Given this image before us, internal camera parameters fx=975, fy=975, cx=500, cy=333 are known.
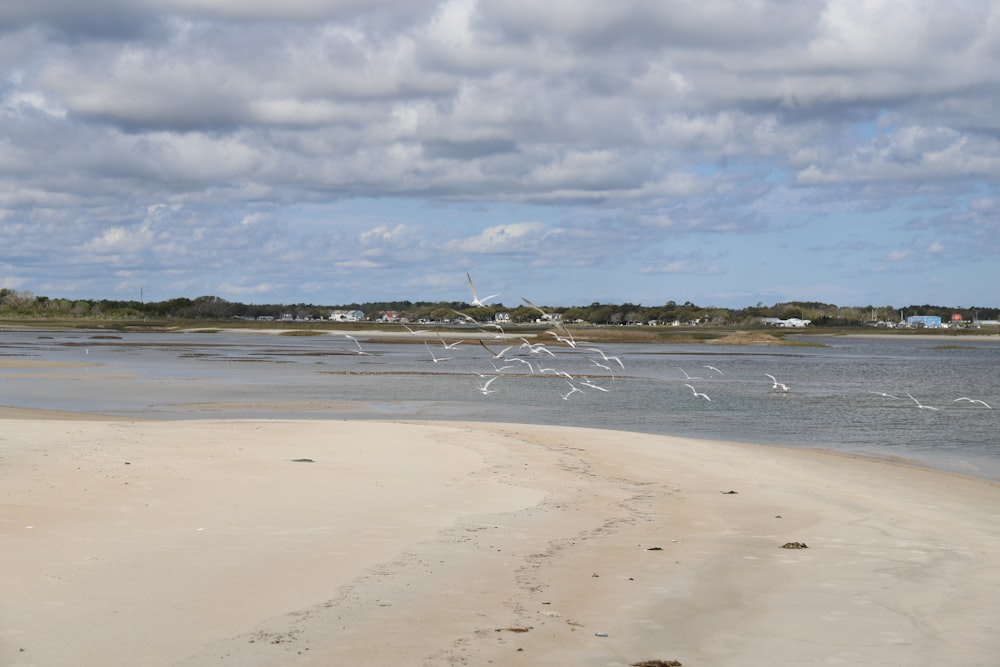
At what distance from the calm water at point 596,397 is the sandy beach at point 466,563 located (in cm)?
976

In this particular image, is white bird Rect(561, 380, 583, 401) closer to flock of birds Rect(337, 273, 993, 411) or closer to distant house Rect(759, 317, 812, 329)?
flock of birds Rect(337, 273, 993, 411)

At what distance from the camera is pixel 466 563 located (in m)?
9.77

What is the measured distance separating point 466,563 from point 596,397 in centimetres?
3063

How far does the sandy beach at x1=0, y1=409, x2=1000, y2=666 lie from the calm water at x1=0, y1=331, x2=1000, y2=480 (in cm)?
976

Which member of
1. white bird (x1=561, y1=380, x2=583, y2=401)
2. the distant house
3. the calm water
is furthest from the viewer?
the distant house

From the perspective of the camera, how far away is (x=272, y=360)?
66.1 m

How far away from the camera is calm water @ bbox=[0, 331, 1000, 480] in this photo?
2800 centimetres

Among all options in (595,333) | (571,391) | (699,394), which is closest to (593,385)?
(571,391)

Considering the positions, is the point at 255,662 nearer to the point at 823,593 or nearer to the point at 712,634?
the point at 712,634

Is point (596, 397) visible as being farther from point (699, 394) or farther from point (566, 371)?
point (566, 371)

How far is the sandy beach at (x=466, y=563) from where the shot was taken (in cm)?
730

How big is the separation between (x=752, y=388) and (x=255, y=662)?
136ft

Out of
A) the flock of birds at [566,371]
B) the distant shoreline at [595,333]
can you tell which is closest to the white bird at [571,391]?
the flock of birds at [566,371]

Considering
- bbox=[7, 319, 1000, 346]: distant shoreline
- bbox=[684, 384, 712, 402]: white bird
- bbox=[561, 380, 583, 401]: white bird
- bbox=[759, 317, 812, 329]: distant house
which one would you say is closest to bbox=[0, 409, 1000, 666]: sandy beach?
bbox=[684, 384, 712, 402]: white bird
